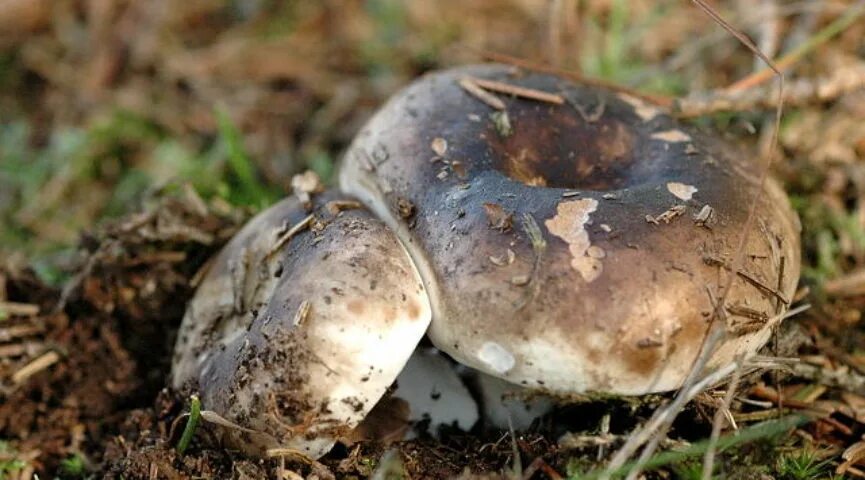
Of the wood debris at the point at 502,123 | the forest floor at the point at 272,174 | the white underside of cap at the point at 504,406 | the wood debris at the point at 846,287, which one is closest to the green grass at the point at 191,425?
the forest floor at the point at 272,174

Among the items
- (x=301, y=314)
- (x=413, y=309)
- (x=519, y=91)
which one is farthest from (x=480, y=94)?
(x=301, y=314)

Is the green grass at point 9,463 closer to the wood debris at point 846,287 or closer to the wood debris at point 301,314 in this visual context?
the wood debris at point 301,314

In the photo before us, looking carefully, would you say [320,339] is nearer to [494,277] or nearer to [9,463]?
[494,277]

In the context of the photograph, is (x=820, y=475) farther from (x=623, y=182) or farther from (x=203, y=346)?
→ (x=203, y=346)

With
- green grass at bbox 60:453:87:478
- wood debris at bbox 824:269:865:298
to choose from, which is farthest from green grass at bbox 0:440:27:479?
wood debris at bbox 824:269:865:298

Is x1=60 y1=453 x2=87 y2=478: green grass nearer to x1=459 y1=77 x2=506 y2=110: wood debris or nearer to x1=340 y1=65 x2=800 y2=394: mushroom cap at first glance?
x1=340 y1=65 x2=800 y2=394: mushroom cap

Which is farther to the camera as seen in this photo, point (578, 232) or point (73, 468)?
point (73, 468)

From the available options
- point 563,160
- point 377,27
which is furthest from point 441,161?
point 377,27
